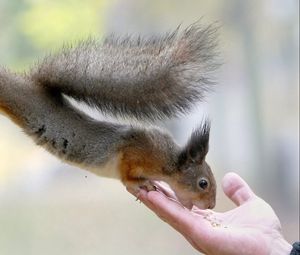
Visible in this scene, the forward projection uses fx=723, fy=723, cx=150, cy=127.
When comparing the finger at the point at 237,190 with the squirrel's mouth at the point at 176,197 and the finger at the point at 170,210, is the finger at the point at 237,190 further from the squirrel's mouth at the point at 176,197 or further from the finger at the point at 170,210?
the finger at the point at 170,210

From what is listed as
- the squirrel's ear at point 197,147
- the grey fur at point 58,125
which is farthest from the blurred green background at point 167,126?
the grey fur at point 58,125

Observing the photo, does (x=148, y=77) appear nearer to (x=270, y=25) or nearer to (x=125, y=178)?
(x=125, y=178)

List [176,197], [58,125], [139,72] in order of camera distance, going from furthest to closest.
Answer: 1. [176,197]
2. [58,125]
3. [139,72]

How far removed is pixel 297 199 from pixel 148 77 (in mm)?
1046

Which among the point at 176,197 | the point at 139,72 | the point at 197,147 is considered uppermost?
the point at 139,72

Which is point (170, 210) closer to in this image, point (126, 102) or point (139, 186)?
point (139, 186)

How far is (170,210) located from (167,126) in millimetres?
310

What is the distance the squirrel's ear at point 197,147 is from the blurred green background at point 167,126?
14cm

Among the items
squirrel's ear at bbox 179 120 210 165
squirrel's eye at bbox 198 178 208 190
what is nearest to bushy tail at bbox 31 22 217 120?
squirrel's ear at bbox 179 120 210 165

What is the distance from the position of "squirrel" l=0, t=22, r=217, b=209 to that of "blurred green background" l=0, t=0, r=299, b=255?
0.17 m

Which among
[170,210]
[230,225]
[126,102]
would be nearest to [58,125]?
[126,102]

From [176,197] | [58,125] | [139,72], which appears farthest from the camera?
[176,197]

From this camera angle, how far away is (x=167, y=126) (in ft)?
5.93

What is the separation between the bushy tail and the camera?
140 centimetres
